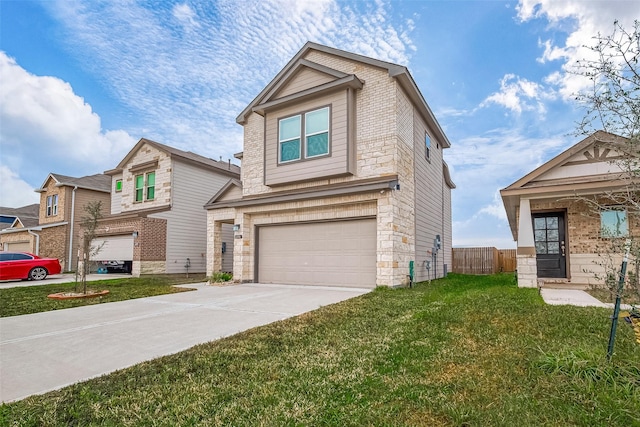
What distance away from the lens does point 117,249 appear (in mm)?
19375

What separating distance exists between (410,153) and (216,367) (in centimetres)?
975

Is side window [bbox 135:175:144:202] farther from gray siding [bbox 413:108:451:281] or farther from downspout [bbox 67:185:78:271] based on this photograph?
gray siding [bbox 413:108:451:281]

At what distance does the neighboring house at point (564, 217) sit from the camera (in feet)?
32.4

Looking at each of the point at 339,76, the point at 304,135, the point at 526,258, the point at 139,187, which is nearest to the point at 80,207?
the point at 139,187

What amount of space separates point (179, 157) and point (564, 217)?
1733 cm

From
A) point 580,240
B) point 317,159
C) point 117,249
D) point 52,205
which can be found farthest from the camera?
point 52,205

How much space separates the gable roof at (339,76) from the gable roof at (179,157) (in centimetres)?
633

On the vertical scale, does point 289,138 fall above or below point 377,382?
above

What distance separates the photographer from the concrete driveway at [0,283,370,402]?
4.08m

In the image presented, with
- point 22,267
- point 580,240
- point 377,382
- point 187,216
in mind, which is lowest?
point 377,382

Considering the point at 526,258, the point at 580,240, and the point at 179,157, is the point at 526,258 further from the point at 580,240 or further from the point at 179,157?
the point at 179,157

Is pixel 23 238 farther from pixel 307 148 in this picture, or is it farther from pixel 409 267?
pixel 409 267

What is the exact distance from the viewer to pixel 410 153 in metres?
11.9

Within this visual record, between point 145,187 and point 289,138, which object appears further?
point 145,187
